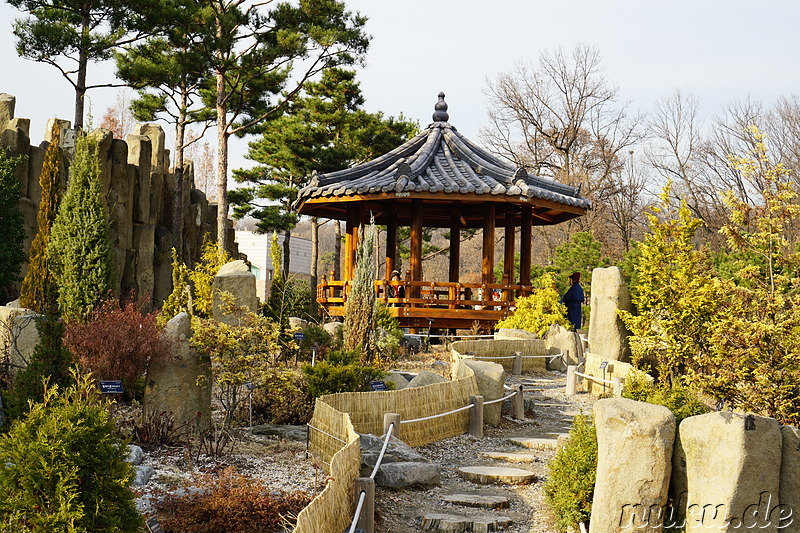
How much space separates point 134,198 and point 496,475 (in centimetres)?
1652

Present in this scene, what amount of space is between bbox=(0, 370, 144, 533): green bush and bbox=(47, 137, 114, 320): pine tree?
7999 mm

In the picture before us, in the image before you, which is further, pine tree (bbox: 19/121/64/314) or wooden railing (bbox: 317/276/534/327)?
wooden railing (bbox: 317/276/534/327)

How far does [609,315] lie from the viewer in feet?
45.0

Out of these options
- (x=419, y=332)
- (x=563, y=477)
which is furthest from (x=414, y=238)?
(x=563, y=477)

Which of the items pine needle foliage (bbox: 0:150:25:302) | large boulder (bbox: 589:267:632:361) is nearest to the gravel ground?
large boulder (bbox: 589:267:632:361)

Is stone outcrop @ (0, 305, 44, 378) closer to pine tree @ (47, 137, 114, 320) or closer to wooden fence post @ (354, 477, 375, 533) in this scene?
pine tree @ (47, 137, 114, 320)

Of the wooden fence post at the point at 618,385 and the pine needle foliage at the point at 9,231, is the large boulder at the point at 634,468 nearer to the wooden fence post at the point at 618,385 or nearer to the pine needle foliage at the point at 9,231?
the wooden fence post at the point at 618,385

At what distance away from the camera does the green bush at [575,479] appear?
6.32 m

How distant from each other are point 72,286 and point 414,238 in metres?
9.29

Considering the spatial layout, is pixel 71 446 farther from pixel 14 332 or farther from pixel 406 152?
pixel 406 152

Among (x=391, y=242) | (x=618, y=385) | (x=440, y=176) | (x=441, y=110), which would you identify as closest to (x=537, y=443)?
(x=618, y=385)

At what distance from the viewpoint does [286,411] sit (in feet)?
31.3

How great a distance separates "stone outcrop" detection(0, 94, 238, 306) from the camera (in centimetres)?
1762

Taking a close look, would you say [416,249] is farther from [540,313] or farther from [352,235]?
[540,313]
